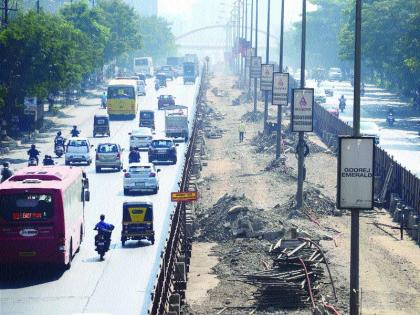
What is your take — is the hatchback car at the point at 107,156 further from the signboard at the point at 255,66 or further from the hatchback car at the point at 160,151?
the signboard at the point at 255,66

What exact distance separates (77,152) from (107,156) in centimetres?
346

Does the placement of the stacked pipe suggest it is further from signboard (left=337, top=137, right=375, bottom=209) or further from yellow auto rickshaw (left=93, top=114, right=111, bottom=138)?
yellow auto rickshaw (left=93, top=114, right=111, bottom=138)

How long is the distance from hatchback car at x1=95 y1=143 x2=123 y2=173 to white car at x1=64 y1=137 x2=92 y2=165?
8.31 feet

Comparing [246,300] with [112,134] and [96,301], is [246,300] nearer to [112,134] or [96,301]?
[96,301]

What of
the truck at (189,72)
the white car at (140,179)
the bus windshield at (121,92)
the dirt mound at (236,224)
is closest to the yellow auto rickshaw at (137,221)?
the dirt mound at (236,224)

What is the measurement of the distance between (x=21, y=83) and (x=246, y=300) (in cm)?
5140

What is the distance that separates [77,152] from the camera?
65062 millimetres

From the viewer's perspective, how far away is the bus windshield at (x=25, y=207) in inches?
1244

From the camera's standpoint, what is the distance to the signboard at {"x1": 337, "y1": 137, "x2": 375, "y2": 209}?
2314 cm

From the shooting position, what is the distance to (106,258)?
119ft

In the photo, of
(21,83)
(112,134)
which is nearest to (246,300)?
(21,83)

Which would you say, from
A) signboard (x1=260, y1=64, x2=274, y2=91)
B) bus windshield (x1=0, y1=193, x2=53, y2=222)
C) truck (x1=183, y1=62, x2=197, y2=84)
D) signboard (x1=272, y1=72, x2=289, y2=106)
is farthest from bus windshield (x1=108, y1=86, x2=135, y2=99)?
bus windshield (x1=0, y1=193, x2=53, y2=222)

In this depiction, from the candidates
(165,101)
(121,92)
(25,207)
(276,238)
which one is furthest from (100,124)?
(25,207)

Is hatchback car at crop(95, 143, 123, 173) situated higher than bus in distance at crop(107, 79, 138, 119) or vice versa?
bus in distance at crop(107, 79, 138, 119)
